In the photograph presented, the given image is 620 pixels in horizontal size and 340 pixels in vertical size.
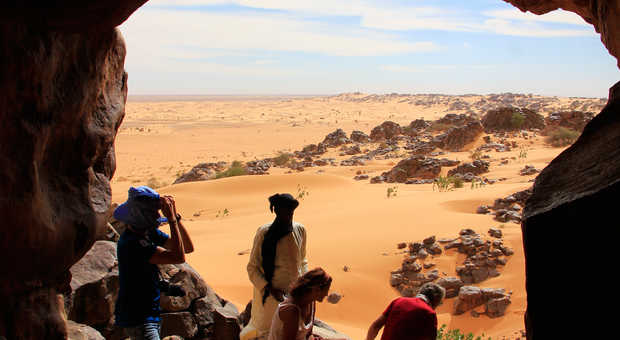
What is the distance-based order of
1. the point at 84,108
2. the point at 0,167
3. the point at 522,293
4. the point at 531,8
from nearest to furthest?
the point at 0,167 → the point at 84,108 → the point at 531,8 → the point at 522,293

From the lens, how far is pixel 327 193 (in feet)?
54.7

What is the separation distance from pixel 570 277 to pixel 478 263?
587 centimetres

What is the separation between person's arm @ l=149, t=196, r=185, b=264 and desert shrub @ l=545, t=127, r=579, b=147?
23202 millimetres

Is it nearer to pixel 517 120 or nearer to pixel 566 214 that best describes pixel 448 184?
pixel 517 120

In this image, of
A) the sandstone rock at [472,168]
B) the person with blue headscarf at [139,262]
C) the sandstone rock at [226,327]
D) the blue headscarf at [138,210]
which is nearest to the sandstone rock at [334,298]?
the sandstone rock at [226,327]

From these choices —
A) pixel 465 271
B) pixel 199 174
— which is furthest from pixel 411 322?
pixel 199 174

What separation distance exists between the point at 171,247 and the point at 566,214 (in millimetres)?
2414

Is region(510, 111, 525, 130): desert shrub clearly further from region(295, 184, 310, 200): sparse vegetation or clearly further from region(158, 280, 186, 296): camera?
region(158, 280, 186, 296): camera

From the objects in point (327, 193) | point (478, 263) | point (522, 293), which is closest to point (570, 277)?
point (522, 293)

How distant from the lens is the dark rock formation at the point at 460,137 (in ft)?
80.5

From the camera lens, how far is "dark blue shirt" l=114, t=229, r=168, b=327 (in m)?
3.41

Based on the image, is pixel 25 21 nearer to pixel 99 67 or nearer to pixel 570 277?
pixel 99 67

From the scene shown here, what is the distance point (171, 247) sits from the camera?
138 inches

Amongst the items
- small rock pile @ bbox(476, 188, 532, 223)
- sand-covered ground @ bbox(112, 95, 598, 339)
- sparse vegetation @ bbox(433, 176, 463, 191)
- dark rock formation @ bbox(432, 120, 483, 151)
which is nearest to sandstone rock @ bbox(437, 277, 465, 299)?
sand-covered ground @ bbox(112, 95, 598, 339)
